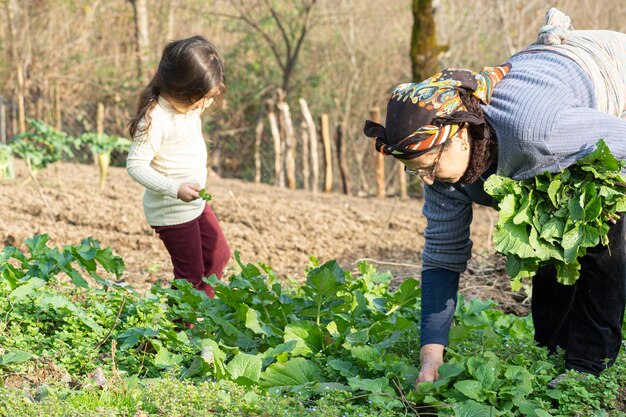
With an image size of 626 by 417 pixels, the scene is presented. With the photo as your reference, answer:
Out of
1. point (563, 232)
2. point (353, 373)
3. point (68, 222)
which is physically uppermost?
point (563, 232)

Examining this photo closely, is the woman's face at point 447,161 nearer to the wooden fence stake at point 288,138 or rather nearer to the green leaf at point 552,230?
the green leaf at point 552,230

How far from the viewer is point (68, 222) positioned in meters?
7.68

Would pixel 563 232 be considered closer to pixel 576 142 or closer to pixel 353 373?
pixel 576 142

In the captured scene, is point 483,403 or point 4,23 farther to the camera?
point 4,23

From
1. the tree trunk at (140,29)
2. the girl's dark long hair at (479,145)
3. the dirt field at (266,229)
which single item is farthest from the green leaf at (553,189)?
the tree trunk at (140,29)

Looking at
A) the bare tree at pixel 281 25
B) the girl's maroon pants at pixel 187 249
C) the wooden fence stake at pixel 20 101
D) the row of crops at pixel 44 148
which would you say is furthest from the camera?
the wooden fence stake at pixel 20 101

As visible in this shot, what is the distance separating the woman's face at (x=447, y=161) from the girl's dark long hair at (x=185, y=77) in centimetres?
160

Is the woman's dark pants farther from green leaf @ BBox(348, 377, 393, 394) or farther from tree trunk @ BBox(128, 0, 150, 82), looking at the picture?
tree trunk @ BBox(128, 0, 150, 82)

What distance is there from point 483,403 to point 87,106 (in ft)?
42.7

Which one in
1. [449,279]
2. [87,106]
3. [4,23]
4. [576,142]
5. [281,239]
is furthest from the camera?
[4,23]

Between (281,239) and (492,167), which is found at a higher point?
(492,167)

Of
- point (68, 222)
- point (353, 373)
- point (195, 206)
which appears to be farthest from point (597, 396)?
point (68, 222)

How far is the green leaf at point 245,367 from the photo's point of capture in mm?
2930

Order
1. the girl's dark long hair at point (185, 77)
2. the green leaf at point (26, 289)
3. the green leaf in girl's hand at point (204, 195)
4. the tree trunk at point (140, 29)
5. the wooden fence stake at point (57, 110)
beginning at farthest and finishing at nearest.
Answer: the tree trunk at point (140, 29) < the wooden fence stake at point (57, 110) < the girl's dark long hair at point (185, 77) < the green leaf in girl's hand at point (204, 195) < the green leaf at point (26, 289)
